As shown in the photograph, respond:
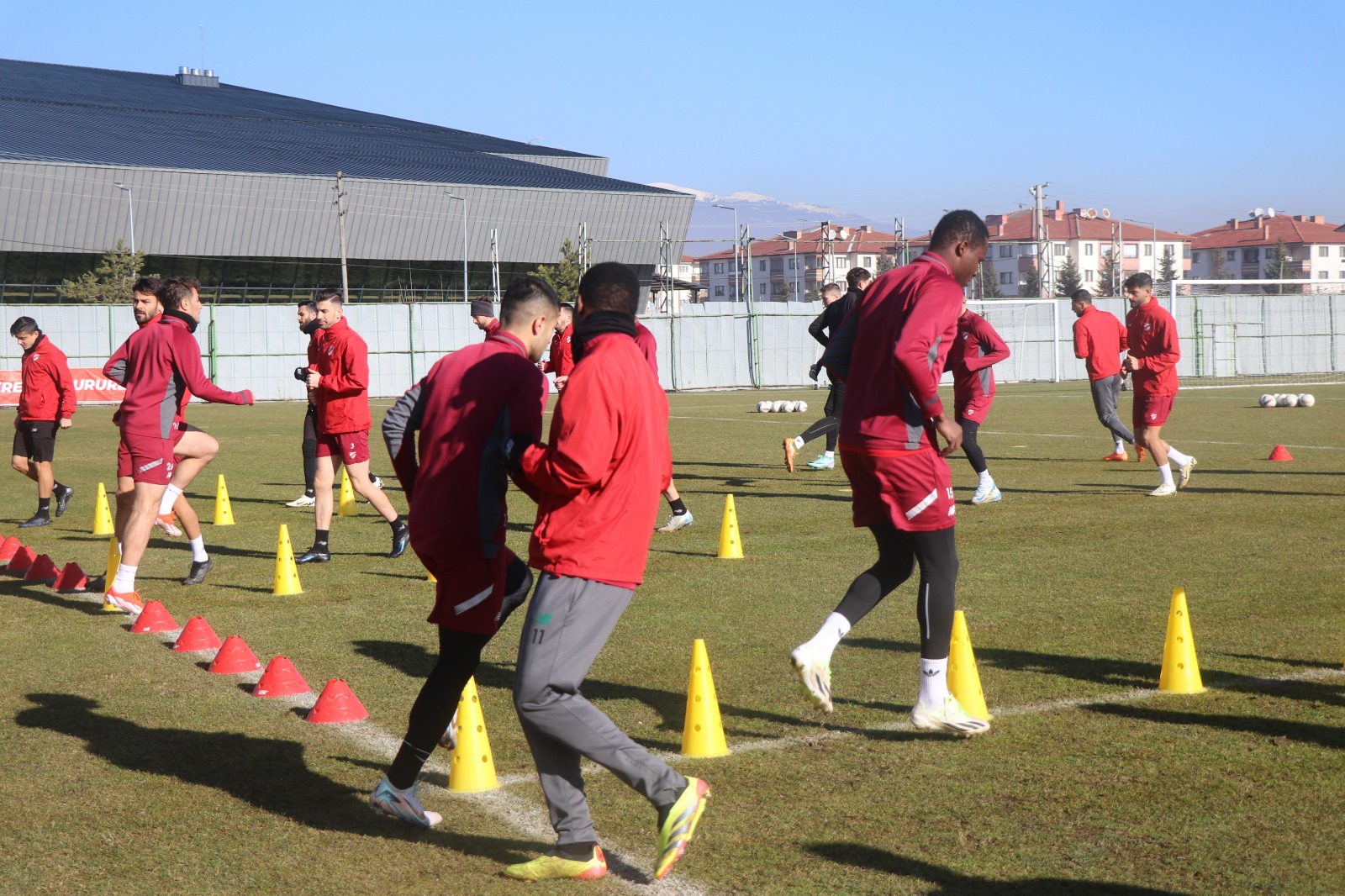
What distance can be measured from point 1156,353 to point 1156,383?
31cm

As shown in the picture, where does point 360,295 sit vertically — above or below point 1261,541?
above

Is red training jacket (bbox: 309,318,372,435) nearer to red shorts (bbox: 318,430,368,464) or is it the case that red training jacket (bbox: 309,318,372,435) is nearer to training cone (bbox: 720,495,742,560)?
red shorts (bbox: 318,430,368,464)

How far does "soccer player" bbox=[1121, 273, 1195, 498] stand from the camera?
12.9m

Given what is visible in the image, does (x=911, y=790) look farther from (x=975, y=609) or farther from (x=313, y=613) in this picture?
(x=313, y=613)

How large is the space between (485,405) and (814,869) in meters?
1.72

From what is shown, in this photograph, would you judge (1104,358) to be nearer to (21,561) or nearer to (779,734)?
(779,734)

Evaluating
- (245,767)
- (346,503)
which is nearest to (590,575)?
(245,767)

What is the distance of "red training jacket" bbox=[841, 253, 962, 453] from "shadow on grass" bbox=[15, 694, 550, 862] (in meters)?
2.21

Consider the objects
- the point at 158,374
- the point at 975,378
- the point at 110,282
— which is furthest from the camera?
the point at 110,282

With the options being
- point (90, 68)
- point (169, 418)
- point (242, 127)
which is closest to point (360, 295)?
point (242, 127)

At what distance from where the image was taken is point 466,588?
13.9 feet

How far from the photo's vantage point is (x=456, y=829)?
14.5 ft

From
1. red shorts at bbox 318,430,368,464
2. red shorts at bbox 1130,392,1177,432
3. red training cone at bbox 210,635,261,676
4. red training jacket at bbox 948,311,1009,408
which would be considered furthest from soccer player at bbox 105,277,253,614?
red shorts at bbox 1130,392,1177,432

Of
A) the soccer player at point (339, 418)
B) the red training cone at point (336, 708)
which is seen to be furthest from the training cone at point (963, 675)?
the soccer player at point (339, 418)
